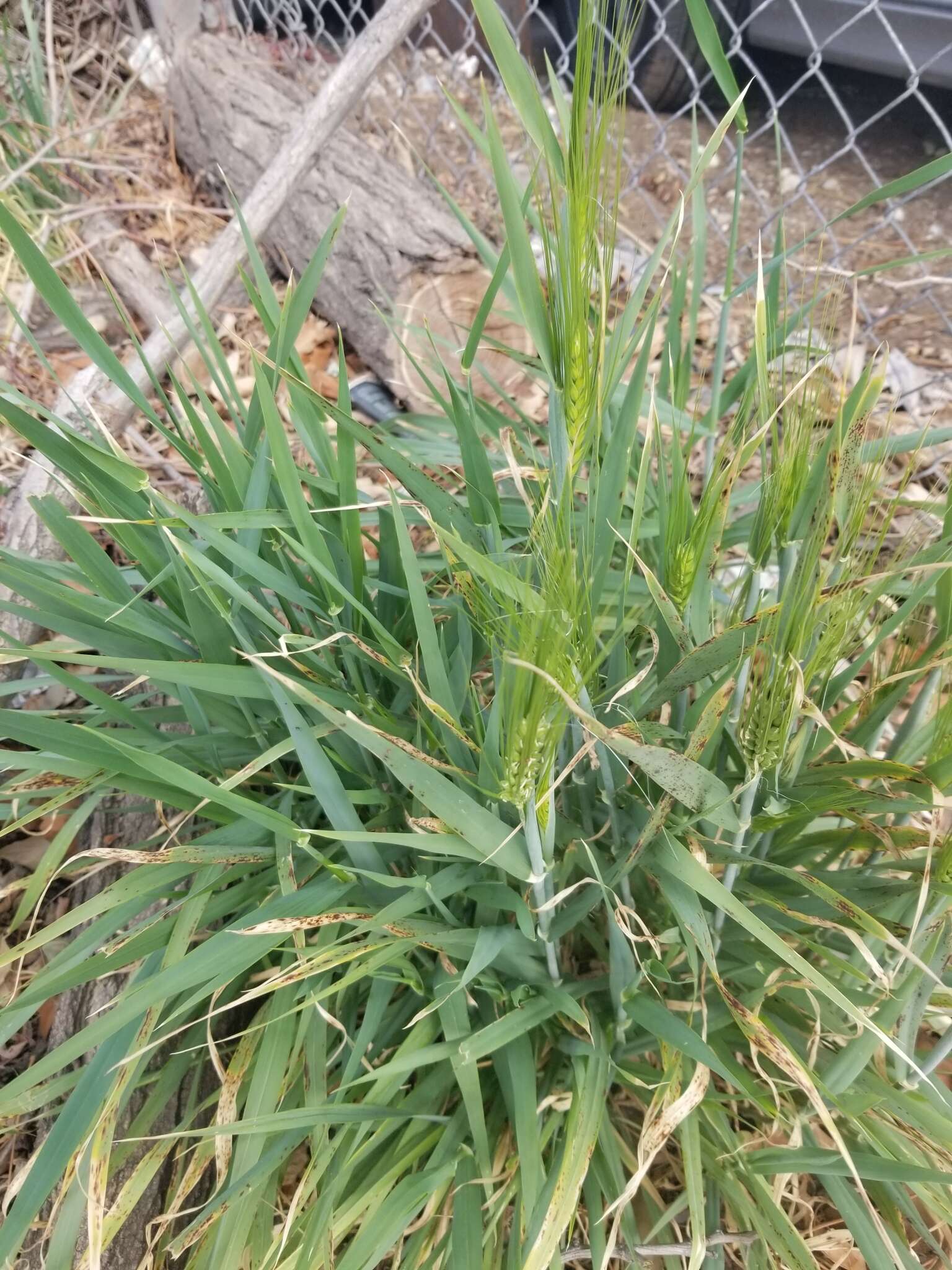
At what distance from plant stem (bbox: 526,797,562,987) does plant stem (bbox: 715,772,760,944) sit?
13 cm

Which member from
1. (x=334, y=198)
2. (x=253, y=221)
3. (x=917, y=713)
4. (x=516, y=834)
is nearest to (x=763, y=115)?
(x=334, y=198)

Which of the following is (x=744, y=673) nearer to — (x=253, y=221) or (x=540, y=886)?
(x=540, y=886)

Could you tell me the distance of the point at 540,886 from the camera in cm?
60

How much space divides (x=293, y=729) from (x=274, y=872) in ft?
0.70

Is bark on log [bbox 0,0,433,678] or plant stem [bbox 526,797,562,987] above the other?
bark on log [bbox 0,0,433,678]

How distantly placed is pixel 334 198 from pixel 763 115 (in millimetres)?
1486

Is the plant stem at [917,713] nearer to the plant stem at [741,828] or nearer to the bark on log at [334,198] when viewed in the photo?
the plant stem at [741,828]

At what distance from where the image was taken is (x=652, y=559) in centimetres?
91

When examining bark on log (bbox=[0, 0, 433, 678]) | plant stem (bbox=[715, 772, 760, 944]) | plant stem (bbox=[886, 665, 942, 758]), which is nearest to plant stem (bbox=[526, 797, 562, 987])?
plant stem (bbox=[715, 772, 760, 944])

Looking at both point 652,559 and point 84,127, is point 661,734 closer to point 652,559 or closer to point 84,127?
point 652,559

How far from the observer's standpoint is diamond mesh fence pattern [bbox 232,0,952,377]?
176 cm

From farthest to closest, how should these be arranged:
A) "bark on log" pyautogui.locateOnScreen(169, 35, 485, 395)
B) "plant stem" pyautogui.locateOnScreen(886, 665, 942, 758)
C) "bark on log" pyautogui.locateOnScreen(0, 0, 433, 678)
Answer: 1. "bark on log" pyautogui.locateOnScreen(169, 35, 485, 395)
2. "bark on log" pyautogui.locateOnScreen(0, 0, 433, 678)
3. "plant stem" pyautogui.locateOnScreen(886, 665, 942, 758)

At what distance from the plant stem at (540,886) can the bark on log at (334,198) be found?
0.87 m

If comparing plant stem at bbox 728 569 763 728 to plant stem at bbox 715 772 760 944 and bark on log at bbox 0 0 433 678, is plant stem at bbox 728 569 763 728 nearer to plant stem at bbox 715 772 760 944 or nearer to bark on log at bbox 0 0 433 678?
plant stem at bbox 715 772 760 944
